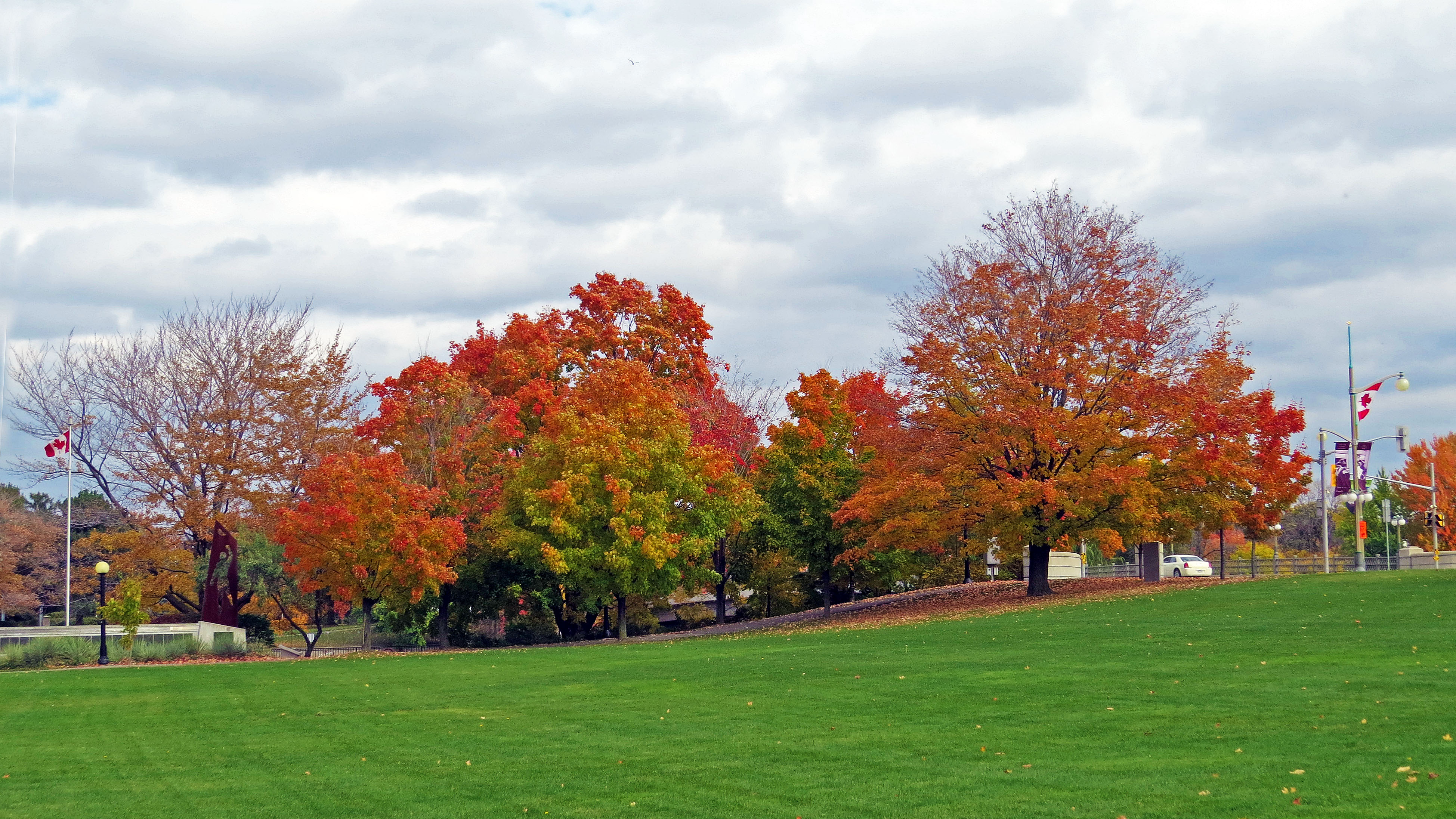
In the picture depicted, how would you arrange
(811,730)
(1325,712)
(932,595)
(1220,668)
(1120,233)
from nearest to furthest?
(1325,712)
(811,730)
(1220,668)
(1120,233)
(932,595)

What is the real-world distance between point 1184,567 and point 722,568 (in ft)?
73.2

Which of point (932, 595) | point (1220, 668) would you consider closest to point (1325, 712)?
point (1220, 668)

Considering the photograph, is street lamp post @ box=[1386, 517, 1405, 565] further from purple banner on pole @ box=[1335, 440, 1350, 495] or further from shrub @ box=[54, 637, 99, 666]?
shrub @ box=[54, 637, 99, 666]

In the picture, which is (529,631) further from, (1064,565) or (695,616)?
(1064,565)

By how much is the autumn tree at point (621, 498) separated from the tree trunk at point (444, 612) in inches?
174

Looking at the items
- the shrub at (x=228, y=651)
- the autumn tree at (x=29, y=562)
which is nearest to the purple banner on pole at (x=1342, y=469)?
the shrub at (x=228, y=651)

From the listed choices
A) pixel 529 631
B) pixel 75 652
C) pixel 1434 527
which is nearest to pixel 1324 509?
pixel 1434 527

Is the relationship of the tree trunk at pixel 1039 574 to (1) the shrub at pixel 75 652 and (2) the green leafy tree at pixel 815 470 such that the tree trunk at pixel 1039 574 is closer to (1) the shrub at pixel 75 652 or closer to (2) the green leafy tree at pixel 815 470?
(2) the green leafy tree at pixel 815 470

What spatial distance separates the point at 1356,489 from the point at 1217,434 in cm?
1471

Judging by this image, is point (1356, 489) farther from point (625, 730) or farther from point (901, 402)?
point (625, 730)

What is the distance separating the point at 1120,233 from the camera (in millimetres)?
35375

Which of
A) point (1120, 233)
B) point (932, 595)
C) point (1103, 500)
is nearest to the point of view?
point (1103, 500)

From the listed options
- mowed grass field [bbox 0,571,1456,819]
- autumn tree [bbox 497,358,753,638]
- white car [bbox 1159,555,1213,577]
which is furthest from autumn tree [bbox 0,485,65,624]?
white car [bbox 1159,555,1213,577]

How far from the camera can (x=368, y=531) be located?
3503cm
